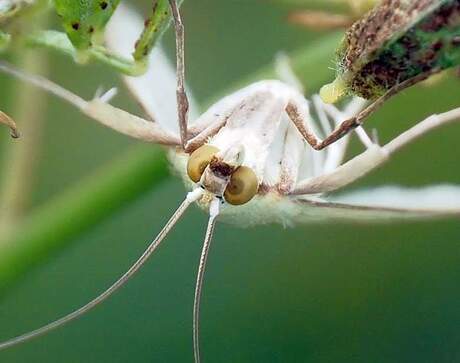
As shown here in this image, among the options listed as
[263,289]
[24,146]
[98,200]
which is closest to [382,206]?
[98,200]

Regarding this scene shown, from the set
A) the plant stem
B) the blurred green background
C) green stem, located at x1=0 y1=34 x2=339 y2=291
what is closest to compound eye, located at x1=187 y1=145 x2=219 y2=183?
green stem, located at x1=0 y1=34 x2=339 y2=291

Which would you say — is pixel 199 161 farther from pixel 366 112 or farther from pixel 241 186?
pixel 366 112

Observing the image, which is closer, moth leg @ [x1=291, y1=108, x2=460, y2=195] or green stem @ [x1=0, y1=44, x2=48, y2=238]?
moth leg @ [x1=291, y1=108, x2=460, y2=195]

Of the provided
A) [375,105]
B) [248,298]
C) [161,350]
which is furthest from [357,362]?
[375,105]

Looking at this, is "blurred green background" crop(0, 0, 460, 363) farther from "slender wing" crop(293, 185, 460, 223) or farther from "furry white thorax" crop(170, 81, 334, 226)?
"furry white thorax" crop(170, 81, 334, 226)

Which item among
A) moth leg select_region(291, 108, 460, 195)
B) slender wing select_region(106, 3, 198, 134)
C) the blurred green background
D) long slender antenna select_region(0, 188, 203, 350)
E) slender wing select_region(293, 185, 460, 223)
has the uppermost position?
slender wing select_region(106, 3, 198, 134)

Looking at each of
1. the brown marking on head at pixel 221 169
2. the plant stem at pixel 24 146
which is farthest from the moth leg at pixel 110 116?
the plant stem at pixel 24 146

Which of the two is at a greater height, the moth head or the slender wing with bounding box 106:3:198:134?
the slender wing with bounding box 106:3:198:134
